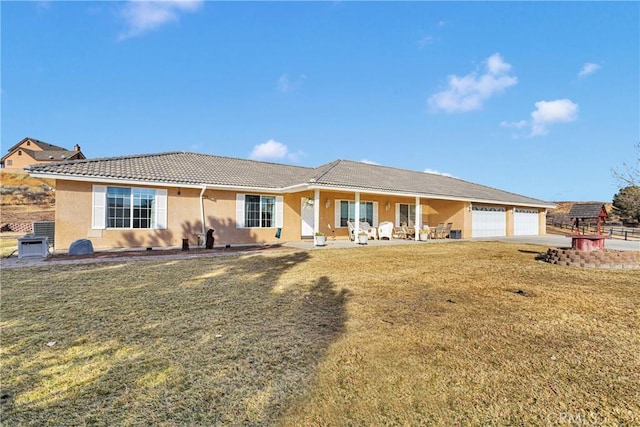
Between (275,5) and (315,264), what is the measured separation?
40.7 ft

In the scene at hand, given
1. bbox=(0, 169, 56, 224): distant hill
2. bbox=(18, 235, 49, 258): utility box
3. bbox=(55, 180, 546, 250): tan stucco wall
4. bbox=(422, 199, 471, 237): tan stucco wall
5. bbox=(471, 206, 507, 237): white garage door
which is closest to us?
bbox=(18, 235, 49, 258): utility box

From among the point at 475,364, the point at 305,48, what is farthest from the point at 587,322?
the point at 305,48

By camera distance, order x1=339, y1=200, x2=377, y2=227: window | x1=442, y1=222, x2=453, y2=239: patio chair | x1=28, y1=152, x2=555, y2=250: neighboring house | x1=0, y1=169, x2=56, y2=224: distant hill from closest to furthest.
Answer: x1=28, y1=152, x2=555, y2=250: neighboring house → x1=339, y1=200, x2=377, y2=227: window → x1=442, y1=222, x2=453, y2=239: patio chair → x1=0, y1=169, x2=56, y2=224: distant hill

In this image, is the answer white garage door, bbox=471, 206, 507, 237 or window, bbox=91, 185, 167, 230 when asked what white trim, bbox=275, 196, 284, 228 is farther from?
white garage door, bbox=471, 206, 507, 237

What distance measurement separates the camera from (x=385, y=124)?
24.8 meters

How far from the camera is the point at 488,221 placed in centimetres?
2250

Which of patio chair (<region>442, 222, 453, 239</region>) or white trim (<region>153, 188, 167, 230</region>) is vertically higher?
white trim (<region>153, 188, 167, 230</region>)

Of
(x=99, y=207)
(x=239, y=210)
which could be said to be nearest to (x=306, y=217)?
(x=239, y=210)

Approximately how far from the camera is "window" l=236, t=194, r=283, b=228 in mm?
15438

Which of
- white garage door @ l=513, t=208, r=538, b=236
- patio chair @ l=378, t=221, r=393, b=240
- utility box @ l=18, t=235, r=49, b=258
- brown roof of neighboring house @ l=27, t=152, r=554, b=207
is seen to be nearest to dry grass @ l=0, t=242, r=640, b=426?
utility box @ l=18, t=235, r=49, b=258

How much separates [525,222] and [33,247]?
2975 cm

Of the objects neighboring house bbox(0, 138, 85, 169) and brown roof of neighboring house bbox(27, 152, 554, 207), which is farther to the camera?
neighboring house bbox(0, 138, 85, 169)

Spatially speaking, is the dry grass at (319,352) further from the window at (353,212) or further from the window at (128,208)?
the window at (353,212)

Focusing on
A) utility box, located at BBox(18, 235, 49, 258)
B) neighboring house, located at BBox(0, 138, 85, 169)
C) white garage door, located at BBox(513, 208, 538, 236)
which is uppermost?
neighboring house, located at BBox(0, 138, 85, 169)
